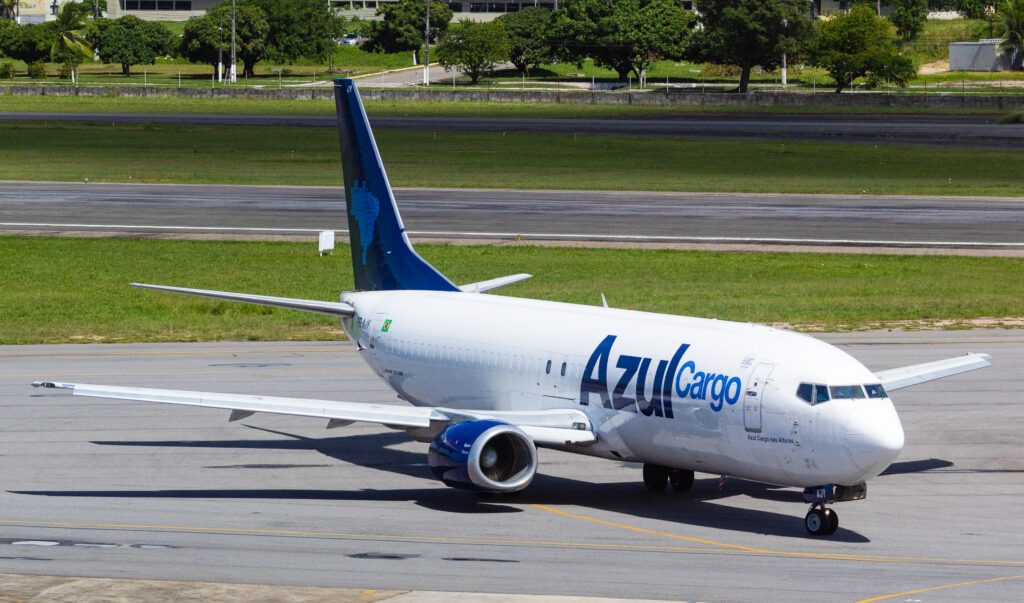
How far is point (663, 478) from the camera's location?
28844 millimetres

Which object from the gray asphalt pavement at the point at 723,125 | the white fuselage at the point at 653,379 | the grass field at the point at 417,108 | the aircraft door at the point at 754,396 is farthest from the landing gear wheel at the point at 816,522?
the grass field at the point at 417,108

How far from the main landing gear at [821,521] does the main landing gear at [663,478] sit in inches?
170

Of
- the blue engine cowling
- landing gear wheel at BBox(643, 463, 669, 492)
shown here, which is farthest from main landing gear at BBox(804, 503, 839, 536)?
the blue engine cowling

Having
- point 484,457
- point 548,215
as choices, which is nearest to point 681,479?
point 484,457

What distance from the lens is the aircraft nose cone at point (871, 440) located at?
76.6 feet

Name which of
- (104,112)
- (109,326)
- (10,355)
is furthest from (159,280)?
(104,112)

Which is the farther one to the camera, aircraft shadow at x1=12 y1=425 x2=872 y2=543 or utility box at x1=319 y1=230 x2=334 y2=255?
utility box at x1=319 y1=230 x2=334 y2=255

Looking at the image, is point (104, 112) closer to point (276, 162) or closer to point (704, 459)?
Answer: point (276, 162)

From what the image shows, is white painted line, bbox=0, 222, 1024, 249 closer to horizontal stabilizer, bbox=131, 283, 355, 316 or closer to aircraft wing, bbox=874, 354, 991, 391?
horizontal stabilizer, bbox=131, 283, 355, 316

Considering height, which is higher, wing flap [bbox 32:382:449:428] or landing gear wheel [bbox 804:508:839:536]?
wing flap [bbox 32:382:449:428]

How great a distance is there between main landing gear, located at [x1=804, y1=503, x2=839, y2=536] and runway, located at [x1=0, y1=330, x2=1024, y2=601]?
7.3 inches

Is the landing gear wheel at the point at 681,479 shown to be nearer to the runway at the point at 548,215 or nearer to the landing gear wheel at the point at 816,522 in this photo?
the landing gear wheel at the point at 816,522

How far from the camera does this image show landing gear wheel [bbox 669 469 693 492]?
2896cm

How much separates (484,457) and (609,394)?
283cm
